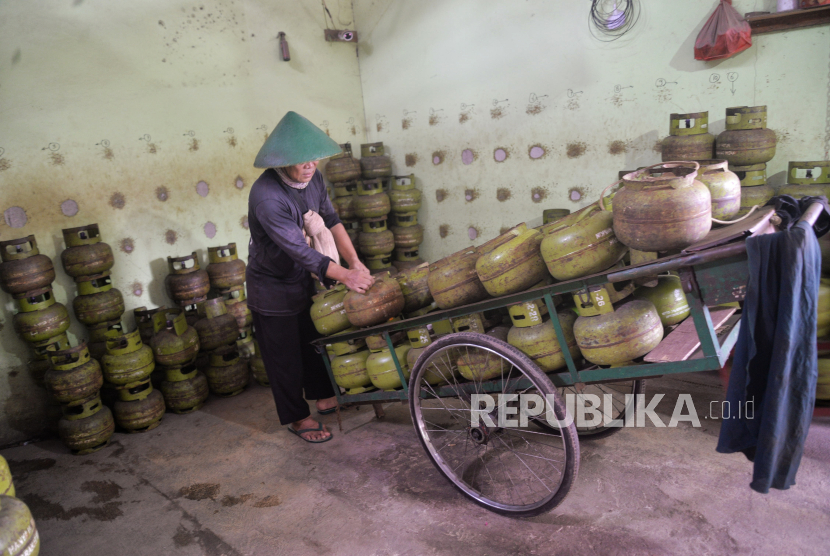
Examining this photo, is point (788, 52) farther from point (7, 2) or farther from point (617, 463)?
point (7, 2)

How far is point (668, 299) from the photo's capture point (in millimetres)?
2344

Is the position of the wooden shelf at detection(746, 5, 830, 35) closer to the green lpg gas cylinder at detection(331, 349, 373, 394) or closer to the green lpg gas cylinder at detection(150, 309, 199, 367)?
the green lpg gas cylinder at detection(331, 349, 373, 394)

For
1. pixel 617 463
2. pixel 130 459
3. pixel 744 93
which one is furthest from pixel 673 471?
pixel 130 459

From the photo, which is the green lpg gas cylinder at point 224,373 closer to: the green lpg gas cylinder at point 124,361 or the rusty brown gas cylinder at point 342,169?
the green lpg gas cylinder at point 124,361

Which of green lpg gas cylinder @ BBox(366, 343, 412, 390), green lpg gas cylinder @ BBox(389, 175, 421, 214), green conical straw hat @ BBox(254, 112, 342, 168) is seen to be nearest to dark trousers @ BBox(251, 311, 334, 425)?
green lpg gas cylinder @ BBox(366, 343, 412, 390)

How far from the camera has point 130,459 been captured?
3562mm

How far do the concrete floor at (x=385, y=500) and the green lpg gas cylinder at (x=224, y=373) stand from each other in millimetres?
775

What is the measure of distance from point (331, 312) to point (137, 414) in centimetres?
195

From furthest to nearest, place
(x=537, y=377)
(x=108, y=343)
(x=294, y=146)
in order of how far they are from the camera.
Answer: (x=108, y=343) < (x=294, y=146) < (x=537, y=377)

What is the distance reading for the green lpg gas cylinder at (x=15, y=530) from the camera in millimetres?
1567

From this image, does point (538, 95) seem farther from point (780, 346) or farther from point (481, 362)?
point (780, 346)

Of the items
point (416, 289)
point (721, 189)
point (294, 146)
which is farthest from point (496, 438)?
point (294, 146)

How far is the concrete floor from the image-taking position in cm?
233

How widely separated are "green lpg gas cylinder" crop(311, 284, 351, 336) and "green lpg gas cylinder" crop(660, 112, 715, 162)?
2.74 meters
